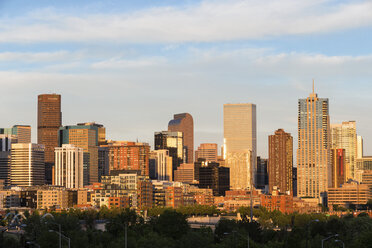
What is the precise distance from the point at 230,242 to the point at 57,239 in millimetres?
36017

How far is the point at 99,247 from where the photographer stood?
142 meters

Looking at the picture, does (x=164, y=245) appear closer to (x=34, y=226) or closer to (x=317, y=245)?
(x=317, y=245)

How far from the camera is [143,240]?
153625 mm

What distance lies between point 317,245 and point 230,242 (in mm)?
19160

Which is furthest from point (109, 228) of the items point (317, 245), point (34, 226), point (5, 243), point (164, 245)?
point (317, 245)

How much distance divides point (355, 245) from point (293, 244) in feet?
41.3

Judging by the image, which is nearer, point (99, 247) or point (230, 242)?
point (99, 247)

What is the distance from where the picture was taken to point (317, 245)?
15088 centimetres

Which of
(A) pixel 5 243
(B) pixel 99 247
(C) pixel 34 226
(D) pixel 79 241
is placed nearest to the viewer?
(B) pixel 99 247

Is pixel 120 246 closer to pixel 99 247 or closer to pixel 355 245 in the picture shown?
pixel 99 247

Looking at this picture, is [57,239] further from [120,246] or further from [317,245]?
[317,245]

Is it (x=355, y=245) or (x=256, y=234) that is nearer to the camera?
(x=355, y=245)

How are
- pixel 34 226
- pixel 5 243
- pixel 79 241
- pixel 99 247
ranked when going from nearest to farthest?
pixel 99 247 → pixel 79 241 → pixel 5 243 → pixel 34 226

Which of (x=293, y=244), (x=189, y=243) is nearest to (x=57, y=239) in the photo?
(x=189, y=243)
